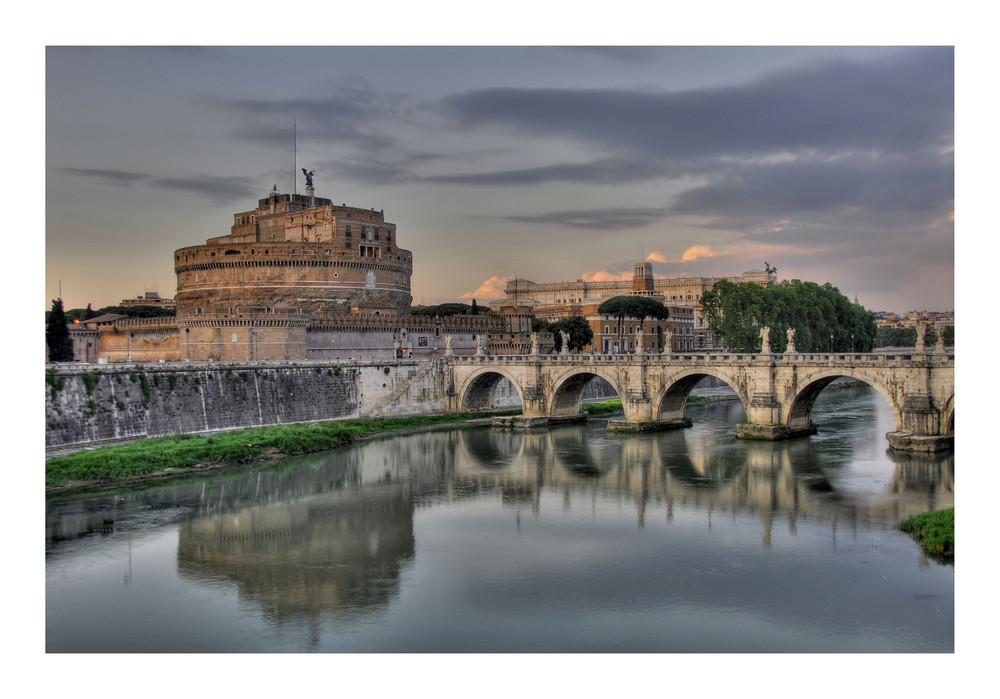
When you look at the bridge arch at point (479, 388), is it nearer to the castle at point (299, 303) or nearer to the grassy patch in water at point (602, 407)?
the castle at point (299, 303)

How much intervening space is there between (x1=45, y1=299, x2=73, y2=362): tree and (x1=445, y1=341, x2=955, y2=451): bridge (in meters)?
16.2

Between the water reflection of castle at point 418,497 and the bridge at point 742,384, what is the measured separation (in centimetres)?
155

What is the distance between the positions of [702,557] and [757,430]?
15230mm

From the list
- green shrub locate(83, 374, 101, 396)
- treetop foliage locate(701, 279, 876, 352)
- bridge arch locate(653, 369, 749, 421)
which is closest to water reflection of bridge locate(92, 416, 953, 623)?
bridge arch locate(653, 369, 749, 421)

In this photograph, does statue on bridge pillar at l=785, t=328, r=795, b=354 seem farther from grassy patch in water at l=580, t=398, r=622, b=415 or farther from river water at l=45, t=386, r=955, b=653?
grassy patch in water at l=580, t=398, r=622, b=415

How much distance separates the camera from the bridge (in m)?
27.9

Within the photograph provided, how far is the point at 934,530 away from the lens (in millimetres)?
18344

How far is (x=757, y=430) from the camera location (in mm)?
32031

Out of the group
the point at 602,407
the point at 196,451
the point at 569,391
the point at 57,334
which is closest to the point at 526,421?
the point at 569,391

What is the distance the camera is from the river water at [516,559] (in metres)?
13.9

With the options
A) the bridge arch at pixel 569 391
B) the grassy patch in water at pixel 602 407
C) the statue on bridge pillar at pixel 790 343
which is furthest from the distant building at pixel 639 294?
the statue on bridge pillar at pixel 790 343

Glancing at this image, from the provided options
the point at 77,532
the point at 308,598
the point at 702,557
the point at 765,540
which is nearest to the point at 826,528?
the point at 765,540

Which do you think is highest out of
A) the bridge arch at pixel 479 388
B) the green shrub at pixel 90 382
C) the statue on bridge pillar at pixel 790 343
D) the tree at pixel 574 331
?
the tree at pixel 574 331

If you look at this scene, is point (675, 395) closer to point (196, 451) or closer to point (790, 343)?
point (790, 343)
